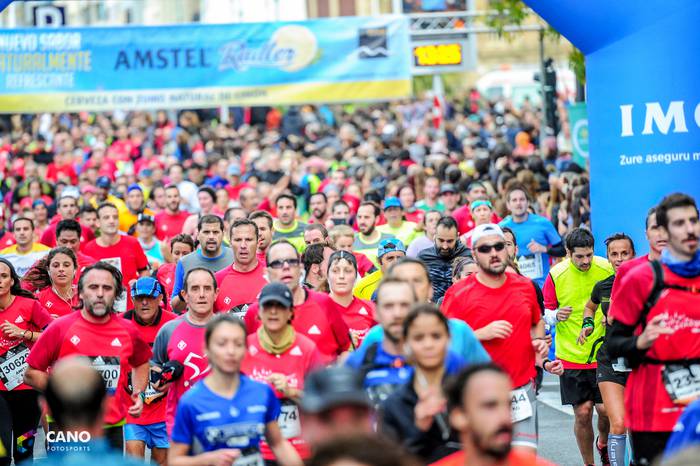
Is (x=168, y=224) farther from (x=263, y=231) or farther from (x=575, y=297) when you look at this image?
(x=575, y=297)

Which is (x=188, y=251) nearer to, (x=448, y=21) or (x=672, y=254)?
(x=672, y=254)

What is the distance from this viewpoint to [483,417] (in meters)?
5.21

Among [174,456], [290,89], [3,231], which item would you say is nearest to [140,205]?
[3,231]

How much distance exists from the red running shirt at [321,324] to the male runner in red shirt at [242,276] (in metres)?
1.67

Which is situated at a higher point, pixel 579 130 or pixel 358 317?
pixel 579 130

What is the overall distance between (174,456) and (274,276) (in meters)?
2.26

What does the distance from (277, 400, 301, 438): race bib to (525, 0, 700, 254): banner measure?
4513mm

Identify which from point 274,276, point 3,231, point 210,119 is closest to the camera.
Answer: point 274,276

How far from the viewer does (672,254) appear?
7297mm

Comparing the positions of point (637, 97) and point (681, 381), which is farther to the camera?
point (637, 97)

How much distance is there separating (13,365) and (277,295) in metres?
3.22

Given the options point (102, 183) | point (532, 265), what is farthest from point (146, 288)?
point (102, 183)

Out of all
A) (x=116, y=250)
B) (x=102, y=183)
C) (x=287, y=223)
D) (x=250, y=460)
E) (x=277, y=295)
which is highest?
(x=102, y=183)

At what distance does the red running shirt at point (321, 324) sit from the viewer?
8.66 m
